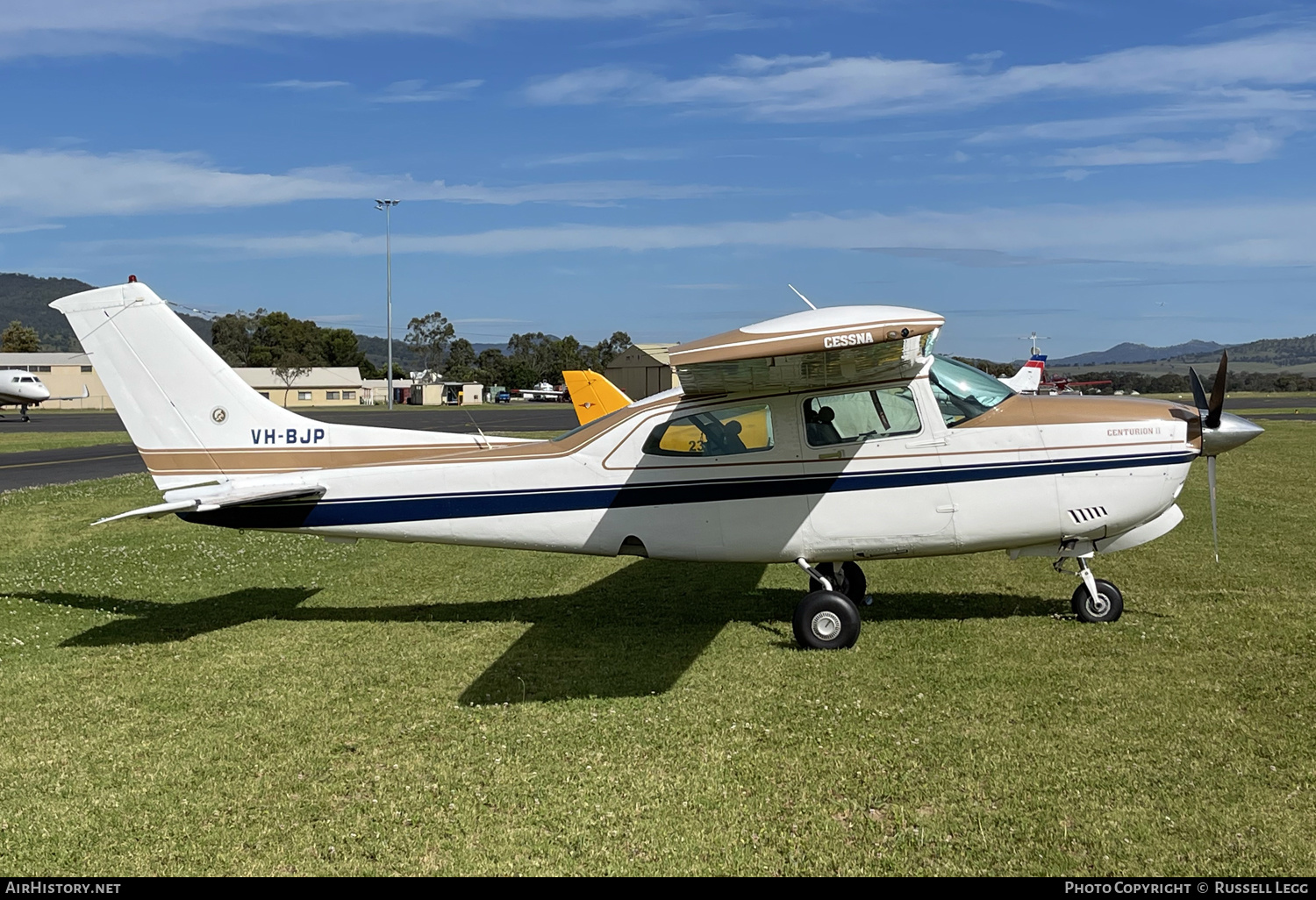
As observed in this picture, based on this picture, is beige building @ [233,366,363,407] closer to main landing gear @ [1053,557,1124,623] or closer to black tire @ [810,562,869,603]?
black tire @ [810,562,869,603]

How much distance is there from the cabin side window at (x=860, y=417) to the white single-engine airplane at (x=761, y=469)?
1cm

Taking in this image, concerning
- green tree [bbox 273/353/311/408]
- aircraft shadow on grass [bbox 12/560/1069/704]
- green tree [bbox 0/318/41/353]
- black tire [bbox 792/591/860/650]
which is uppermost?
green tree [bbox 0/318/41/353]

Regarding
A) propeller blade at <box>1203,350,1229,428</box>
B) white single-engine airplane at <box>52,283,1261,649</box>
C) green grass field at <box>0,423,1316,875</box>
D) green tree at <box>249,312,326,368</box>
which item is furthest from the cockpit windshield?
green tree at <box>249,312,326,368</box>

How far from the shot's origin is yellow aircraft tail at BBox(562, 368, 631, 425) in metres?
21.5

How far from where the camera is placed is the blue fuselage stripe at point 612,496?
7922 mm

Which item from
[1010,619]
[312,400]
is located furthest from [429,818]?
[312,400]

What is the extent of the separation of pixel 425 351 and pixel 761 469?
15042 cm

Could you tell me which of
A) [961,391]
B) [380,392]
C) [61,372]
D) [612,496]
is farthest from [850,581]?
[380,392]

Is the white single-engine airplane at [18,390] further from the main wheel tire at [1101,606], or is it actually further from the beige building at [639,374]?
the main wheel tire at [1101,606]

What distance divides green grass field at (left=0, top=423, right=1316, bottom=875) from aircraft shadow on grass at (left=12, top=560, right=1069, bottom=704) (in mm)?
46

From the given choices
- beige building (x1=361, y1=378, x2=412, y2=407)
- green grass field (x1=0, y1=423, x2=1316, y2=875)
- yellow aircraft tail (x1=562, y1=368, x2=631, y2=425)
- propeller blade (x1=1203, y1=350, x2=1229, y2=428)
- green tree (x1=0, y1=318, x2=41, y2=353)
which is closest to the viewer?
green grass field (x1=0, y1=423, x2=1316, y2=875)

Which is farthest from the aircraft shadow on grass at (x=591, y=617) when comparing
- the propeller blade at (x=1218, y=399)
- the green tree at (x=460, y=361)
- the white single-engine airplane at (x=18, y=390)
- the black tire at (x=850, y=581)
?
the green tree at (x=460, y=361)

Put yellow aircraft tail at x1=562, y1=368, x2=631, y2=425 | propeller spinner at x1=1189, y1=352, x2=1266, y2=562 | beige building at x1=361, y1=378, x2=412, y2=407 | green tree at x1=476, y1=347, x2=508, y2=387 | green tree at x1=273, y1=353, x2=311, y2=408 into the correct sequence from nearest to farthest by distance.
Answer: propeller spinner at x1=1189, y1=352, x2=1266, y2=562 → yellow aircraft tail at x1=562, y1=368, x2=631, y2=425 → green tree at x1=273, y1=353, x2=311, y2=408 → beige building at x1=361, y1=378, x2=412, y2=407 → green tree at x1=476, y1=347, x2=508, y2=387

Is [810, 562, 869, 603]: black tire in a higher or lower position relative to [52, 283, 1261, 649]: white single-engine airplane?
lower
